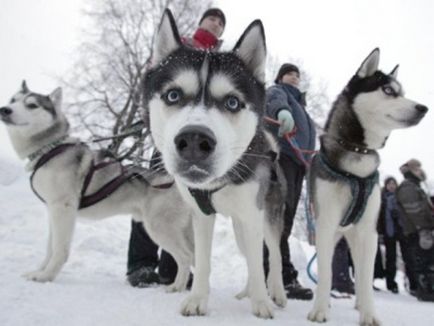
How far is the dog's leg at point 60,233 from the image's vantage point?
Result: 11.5 feet

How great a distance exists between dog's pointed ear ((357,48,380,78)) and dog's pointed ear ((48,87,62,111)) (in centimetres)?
333

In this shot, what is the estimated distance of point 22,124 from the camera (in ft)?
13.8

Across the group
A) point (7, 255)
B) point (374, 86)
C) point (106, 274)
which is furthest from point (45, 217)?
point (374, 86)

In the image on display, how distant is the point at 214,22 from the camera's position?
3969 millimetres

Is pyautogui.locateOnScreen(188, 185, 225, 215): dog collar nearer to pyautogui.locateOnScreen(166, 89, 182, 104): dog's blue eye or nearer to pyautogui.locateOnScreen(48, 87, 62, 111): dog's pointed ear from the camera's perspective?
pyautogui.locateOnScreen(166, 89, 182, 104): dog's blue eye

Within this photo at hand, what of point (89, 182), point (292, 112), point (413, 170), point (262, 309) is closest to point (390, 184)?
point (413, 170)

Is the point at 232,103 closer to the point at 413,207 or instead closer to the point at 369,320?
the point at 369,320

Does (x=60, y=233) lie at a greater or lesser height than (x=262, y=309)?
lesser

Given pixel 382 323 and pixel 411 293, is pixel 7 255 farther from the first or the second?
pixel 411 293

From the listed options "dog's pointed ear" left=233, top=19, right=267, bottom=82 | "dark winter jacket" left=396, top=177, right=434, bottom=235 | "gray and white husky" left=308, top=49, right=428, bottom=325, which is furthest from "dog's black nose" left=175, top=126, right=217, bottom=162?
"dark winter jacket" left=396, top=177, right=434, bottom=235

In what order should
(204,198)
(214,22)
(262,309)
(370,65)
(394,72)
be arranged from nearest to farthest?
(262,309)
(204,198)
(370,65)
(394,72)
(214,22)

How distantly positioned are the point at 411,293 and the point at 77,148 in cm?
581

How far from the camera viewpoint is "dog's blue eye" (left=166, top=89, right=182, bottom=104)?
7.23 ft

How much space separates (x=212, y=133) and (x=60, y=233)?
8.28 ft
